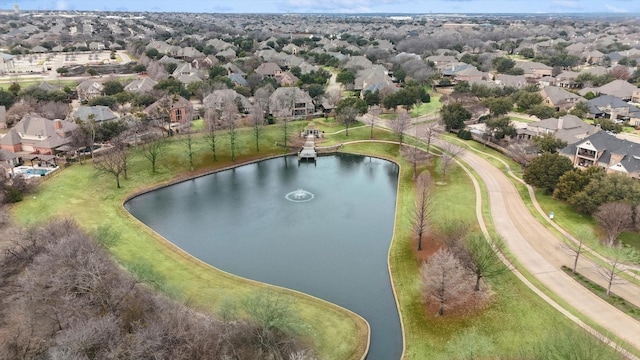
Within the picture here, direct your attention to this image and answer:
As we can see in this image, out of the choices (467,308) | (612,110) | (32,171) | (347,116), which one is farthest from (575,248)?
(32,171)

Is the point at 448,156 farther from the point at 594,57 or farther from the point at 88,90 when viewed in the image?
the point at 594,57

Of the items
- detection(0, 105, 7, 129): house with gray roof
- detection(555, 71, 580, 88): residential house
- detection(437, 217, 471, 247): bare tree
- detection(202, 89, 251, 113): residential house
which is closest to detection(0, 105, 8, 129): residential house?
detection(0, 105, 7, 129): house with gray roof

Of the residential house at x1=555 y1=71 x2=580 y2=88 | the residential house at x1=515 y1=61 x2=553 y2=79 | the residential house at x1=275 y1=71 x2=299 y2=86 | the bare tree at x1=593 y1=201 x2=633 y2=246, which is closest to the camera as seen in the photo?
the bare tree at x1=593 y1=201 x2=633 y2=246

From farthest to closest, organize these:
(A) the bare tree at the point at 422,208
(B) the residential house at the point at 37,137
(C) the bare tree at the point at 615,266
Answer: (B) the residential house at the point at 37,137, (A) the bare tree at the point at 422,208, (C) the bare tree at the point at 615,266

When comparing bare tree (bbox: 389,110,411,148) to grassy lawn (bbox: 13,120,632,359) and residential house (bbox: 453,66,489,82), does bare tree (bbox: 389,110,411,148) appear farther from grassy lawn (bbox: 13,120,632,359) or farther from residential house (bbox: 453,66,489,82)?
residential house (bbox: 453,66,489,82)

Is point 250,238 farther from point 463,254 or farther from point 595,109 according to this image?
point 595,109

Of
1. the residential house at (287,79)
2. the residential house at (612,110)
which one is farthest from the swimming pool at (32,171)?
the residential house at (612,110)

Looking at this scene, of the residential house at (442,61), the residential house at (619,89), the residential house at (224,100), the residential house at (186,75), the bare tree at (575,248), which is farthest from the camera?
the residential house at (442,61)

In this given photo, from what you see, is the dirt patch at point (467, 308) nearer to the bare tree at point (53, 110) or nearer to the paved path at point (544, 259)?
the paved path at point (544, 259)
